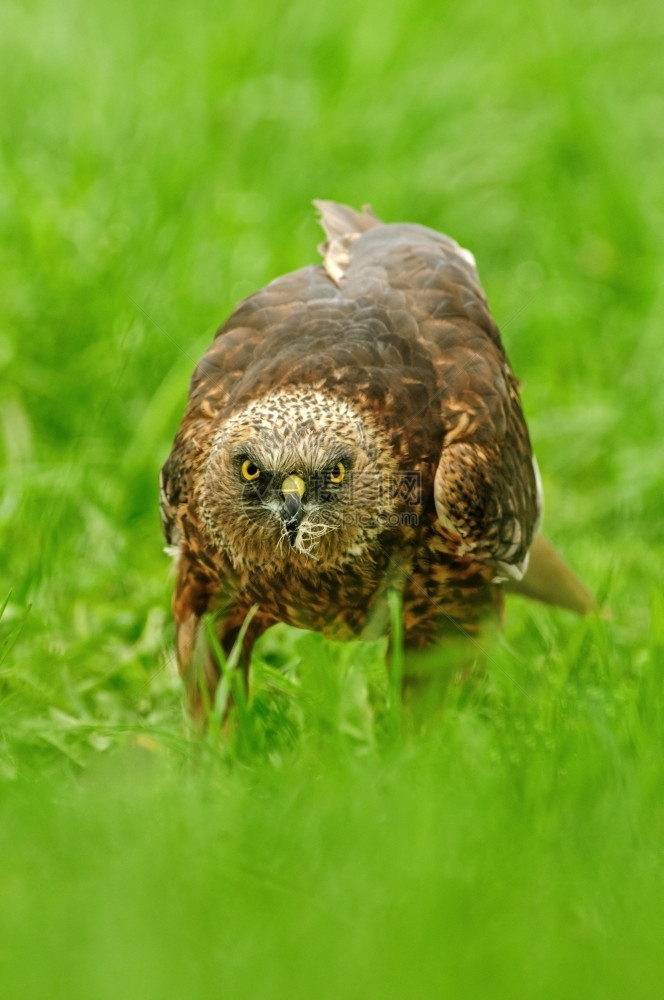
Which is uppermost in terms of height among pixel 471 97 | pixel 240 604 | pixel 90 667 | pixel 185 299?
pixel 471 97

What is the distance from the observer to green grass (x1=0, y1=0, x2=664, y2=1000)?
10.4ft

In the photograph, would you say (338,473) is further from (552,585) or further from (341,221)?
(341,221)

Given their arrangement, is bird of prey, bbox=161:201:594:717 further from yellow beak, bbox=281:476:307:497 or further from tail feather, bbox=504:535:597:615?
tail feather, bbox=504:535:597:615

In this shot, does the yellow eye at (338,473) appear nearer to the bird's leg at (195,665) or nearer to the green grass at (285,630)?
the green grass at (285,630)

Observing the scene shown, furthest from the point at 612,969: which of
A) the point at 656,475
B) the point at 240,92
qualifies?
the point at 240,92

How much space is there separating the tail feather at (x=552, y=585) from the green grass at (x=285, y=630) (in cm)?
14

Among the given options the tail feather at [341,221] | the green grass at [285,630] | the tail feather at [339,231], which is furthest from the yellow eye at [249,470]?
the tail feather at [341,221]

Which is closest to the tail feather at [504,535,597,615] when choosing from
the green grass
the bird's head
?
the green grass

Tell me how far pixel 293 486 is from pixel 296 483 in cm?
1

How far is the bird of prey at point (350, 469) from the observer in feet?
14.4

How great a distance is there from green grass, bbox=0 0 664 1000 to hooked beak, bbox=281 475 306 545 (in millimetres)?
398

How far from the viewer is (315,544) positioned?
14.4 ft

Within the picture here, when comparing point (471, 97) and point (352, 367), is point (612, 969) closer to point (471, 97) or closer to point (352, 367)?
point (352, 367)

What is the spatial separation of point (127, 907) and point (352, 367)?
6.32 ft
